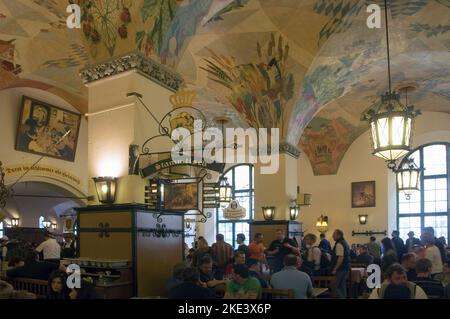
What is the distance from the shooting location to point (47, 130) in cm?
1536

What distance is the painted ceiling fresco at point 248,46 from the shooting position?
27.1ft

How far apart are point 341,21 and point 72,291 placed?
8502 mm

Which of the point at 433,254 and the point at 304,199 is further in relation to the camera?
the point at 304,199

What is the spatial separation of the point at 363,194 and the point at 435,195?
2.71 m

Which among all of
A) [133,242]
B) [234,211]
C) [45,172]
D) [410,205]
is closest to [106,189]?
[133,242]

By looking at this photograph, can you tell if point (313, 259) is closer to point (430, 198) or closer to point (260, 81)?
point (260, 81)

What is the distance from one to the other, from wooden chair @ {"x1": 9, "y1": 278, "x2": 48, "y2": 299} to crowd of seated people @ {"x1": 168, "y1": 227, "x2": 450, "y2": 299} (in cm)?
172

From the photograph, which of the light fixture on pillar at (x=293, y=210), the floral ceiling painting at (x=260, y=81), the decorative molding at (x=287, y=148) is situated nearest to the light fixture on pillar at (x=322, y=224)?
the light fixture on pillar at (x=293, y=210)

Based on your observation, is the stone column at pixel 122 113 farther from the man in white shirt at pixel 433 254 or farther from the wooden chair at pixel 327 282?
the man in white shirt at pixel 433 254

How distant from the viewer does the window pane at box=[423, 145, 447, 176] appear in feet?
61.9

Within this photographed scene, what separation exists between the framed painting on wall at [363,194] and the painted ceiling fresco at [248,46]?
4.96 meters

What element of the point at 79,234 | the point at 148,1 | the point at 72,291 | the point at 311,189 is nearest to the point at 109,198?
the point at 79,234

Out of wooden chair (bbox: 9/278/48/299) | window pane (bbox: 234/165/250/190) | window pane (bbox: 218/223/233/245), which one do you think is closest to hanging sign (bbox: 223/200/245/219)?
window pane (bbox: 218/223/233/245)

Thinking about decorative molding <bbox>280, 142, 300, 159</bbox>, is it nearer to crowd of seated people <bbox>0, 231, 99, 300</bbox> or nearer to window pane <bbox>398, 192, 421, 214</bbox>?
crowd of seated people <bbox>0, 231, 99, 300</bbox>
